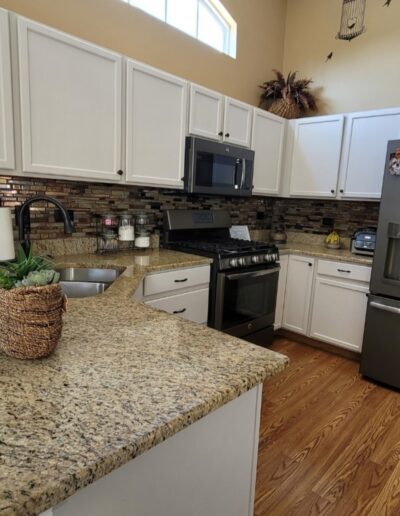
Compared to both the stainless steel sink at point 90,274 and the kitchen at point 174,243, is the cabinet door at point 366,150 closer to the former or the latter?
the kitchen at point 174,243

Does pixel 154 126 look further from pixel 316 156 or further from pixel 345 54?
pixel 345 54

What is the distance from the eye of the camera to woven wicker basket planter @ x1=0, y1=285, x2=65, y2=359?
750 millimetres

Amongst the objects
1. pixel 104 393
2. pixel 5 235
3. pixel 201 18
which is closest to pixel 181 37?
pixel 201 18

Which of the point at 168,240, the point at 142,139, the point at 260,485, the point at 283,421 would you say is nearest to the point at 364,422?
the point at 283,421

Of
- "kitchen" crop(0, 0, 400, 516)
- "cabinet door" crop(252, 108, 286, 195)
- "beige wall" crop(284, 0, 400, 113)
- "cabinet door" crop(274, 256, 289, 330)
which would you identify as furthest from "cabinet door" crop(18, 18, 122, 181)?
"beige wall" crop(284, 0, 400, 113)

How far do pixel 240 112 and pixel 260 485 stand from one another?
2617mm

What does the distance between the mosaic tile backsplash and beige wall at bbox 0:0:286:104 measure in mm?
982

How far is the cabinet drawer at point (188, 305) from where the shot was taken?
2217 millimetres

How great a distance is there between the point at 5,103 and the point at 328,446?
2.42 meters

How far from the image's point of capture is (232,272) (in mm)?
2555

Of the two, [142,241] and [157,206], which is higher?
[157,206]

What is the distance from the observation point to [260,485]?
1.63 m

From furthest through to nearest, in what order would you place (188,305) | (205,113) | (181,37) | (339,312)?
(339,312) → (181,37) → (205,113) → (188,305)

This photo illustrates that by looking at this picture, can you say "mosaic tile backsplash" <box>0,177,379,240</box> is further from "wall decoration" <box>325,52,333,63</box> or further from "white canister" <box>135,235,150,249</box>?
"wall decoration" <box>325,52,333,63</box>
